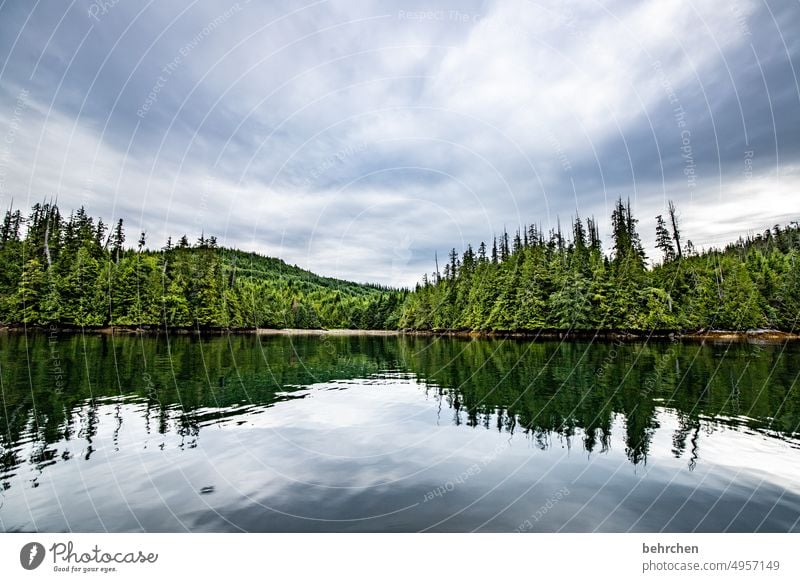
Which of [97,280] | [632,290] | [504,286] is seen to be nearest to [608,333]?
[632,290]

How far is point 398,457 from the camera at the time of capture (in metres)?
14.5

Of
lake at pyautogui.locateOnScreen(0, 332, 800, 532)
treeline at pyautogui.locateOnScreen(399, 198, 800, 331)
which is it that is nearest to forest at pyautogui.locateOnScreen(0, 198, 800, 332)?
treeline at pyautogui.locateOnScreen(399, 198, 800, 331)

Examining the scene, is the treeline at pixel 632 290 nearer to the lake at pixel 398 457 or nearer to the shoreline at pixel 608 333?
the shoreline at pixel 608 333

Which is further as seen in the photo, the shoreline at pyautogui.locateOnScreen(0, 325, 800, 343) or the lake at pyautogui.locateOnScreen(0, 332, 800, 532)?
the shoreline at pyautogui.locateOnScreen(0, 325, 800, 343)

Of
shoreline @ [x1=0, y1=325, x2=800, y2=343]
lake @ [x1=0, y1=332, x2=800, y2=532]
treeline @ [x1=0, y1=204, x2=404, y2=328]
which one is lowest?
lake @ [x1=0, y1=332, x2=800, y2=532]

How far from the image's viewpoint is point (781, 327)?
87.5 m

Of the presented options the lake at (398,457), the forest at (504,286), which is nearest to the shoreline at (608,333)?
the forest at (504,286)

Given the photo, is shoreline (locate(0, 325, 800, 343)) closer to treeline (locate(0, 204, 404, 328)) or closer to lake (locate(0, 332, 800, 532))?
treeline (locate(0, 204, 404, 328))

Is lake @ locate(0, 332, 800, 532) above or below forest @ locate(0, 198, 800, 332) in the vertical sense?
below

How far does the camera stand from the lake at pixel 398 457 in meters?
9.87

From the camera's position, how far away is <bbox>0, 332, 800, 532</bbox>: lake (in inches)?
388

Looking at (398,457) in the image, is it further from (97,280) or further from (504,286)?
(97,280)
